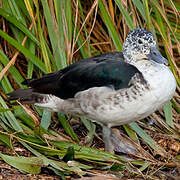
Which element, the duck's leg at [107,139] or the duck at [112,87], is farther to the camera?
the duck's leg at [107,139]

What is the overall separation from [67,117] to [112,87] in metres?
0.79

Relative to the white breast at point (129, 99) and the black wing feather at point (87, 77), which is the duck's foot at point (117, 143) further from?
the black wing feather at point (87, 77)

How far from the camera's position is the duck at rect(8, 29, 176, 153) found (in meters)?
3.44

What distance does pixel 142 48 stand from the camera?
3.63 meters

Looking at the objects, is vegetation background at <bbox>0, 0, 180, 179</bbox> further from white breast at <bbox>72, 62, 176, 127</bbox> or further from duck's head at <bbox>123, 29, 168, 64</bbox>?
duck's head at <bbox>123, 29, 168, 64</bbox>

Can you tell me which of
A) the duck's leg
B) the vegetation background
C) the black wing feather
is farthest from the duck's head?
the duck's leg

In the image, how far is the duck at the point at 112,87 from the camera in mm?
3439

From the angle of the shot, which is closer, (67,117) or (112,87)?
(112,87)

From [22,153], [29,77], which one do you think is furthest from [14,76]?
[22,153]

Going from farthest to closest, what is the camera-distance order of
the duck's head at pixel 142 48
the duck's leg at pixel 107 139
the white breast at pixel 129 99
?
the duck's leg at pixel 107 139 → the duck's head at pixel 142 48 → the white breast at pixel 129 99

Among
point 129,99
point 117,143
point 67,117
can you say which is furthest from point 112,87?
point 67,117

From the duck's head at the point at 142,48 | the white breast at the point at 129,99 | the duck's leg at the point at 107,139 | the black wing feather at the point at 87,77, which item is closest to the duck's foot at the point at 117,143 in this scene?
the duck's leg at the point at 107,139

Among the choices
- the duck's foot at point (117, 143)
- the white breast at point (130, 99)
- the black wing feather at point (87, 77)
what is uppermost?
the black wing feather at point (87, 77)

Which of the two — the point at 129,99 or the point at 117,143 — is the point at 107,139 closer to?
the point at 117,143
